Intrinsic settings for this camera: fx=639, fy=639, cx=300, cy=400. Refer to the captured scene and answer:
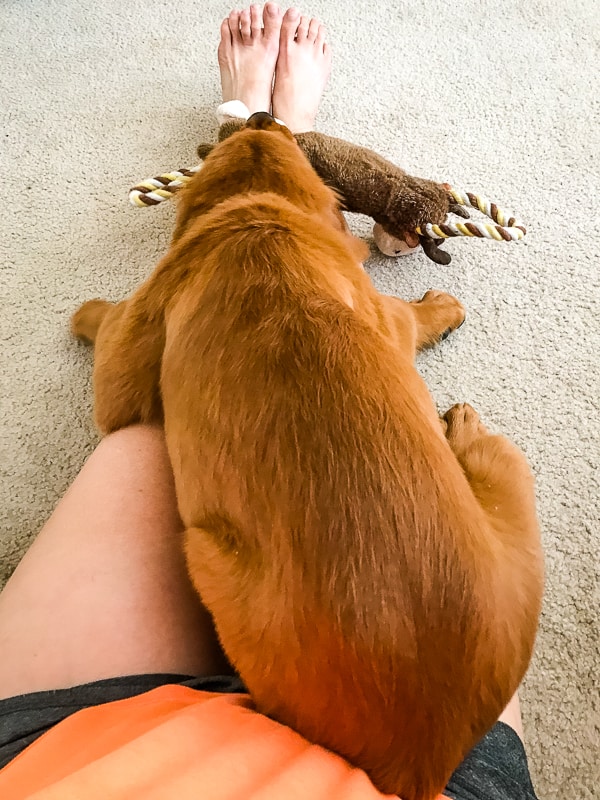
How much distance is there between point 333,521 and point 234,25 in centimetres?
142

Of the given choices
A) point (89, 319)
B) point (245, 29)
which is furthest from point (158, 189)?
point (245, 29)

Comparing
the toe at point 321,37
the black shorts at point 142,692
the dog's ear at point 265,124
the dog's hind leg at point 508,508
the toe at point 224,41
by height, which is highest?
the toe at point 321,37

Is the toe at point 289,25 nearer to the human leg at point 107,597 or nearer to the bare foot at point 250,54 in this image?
the bare foot at point 250,54

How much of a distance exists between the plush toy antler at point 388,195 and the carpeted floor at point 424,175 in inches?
5.5

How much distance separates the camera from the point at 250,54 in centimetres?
150

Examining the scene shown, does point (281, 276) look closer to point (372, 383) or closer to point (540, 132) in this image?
point (372, 383)

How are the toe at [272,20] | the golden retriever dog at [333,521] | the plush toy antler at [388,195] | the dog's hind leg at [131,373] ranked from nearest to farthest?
the golden retriever dog at [333,521] → the dog's hind leg at [131,373] → the plush toy antler at [388,195] → the toe at [272,20]

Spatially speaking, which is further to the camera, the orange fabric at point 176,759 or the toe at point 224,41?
the toe at point 224,41

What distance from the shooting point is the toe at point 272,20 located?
5.18 feet

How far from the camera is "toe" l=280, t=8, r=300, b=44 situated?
156 centimetres

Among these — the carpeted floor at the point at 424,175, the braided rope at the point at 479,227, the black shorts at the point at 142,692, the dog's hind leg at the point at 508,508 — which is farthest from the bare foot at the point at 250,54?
the black shorts at the point at 142,692

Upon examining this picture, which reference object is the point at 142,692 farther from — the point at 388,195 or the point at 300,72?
the point at 300,72

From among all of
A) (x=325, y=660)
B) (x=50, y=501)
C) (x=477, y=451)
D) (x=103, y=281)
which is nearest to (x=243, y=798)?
(x=325, y=660)

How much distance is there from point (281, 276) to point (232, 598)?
1.24 ft
